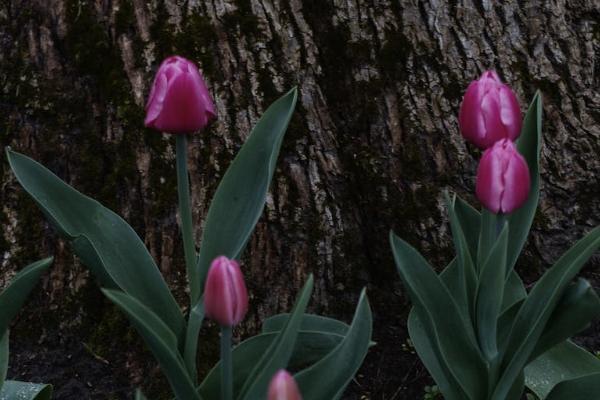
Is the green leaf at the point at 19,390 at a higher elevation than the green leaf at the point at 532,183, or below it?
below

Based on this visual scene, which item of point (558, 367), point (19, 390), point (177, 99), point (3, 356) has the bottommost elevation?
point (558, 367)

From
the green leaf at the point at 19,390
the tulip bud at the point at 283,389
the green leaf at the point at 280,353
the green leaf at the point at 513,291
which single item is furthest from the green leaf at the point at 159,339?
the green leaf at the point at 513,291

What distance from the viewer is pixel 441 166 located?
2480mm

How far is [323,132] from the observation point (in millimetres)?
2477

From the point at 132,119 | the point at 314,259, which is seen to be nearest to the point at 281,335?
the point at 314,259

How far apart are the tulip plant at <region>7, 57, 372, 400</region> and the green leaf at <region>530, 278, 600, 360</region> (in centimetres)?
34

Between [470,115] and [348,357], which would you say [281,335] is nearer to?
[348,357]

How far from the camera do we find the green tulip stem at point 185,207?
1.65 meters

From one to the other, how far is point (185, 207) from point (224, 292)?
38cm

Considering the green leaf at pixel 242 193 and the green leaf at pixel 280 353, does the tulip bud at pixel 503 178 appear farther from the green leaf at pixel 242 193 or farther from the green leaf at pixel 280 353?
the green leaf at pixel 242 193

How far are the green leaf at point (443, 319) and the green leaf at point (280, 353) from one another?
317 mm

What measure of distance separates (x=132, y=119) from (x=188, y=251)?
0.84 m

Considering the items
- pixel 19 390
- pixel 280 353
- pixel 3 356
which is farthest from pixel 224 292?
pixel 19 390

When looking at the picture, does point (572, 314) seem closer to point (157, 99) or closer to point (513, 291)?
point (513, 291)
